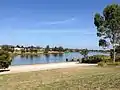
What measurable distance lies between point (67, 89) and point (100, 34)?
29408 millimetres

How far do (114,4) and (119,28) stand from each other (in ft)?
12.1

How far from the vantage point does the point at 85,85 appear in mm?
14695

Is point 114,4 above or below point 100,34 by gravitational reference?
above

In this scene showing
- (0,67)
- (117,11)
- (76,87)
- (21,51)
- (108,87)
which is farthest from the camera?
(21,51)

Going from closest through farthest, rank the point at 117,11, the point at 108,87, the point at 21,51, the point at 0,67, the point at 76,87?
the point at 108,87 < the point at 76,87 < the point at 0,67 < the point at 117,11 < the point at 21,51

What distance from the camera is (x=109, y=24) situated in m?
41.9

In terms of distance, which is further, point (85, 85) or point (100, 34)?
point (100, 34)

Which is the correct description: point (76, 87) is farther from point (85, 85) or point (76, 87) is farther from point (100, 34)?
point (100, 34)

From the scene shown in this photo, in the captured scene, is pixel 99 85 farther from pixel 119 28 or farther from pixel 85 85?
pixel 119 28

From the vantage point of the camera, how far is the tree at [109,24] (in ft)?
134

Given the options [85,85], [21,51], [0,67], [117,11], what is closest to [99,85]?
[85,85]

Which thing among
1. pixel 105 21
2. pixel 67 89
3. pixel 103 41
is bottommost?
pixel 67 89

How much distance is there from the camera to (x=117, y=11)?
134 ft

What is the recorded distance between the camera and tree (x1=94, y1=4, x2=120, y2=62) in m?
41.0
